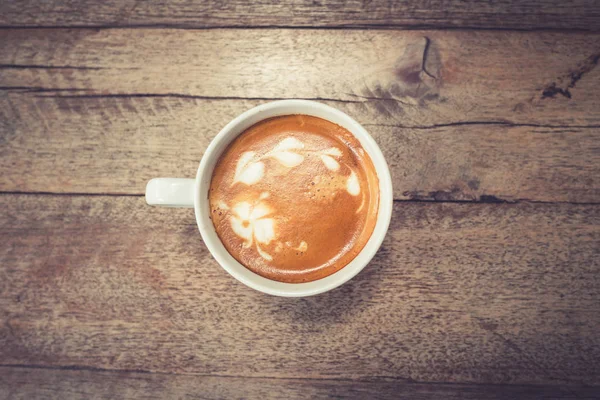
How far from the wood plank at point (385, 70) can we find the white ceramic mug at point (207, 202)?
182 millimetres

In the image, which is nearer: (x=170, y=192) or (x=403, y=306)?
(x=170, y=192)

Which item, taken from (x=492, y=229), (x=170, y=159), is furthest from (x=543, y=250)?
(x=170, y=159)

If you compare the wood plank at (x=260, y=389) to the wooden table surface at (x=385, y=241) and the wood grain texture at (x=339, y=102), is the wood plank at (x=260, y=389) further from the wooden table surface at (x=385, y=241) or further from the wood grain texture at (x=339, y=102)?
the wood grain texture at (x=339, y=102)

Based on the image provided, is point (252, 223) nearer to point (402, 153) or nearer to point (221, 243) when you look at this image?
point (221, 243)

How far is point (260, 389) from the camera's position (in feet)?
3.15

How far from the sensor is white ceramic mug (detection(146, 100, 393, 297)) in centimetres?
77

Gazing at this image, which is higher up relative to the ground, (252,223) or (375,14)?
(375,14)

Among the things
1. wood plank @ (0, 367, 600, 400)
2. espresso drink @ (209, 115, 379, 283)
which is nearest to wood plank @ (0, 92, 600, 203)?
espresso drink @ (209, 115, 379, 283)

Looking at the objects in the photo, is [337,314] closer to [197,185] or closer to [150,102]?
[197,185]

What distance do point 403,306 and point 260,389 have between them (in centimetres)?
36

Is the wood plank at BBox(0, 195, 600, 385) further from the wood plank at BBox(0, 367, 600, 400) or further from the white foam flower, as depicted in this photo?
the white foam flower

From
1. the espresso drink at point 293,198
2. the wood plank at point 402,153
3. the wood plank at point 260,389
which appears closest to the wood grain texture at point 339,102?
the wood plank at point 402,153

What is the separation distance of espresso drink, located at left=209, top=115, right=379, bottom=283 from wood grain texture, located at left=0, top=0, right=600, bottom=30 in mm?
296

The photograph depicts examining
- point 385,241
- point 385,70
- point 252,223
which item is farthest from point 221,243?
point 385,70
